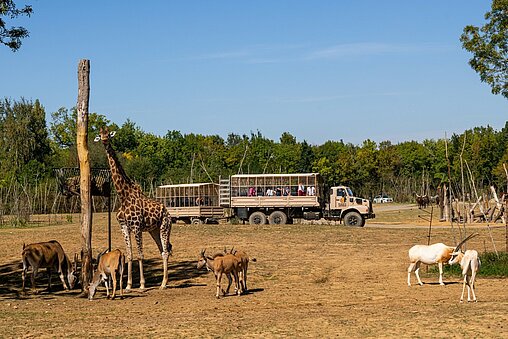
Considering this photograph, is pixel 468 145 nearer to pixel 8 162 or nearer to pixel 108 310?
pixel 8 162

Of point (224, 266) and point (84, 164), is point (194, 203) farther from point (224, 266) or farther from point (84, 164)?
point (224, 266)

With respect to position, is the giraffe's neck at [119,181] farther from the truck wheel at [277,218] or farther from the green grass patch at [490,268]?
the truck wheel at [277,218]

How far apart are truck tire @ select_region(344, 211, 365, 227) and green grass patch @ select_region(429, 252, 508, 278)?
1725 cm

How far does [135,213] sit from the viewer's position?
2123 cm

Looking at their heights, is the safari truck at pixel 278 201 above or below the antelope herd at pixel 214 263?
above

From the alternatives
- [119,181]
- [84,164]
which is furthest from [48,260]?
[119,181]

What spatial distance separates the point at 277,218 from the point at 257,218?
1090mm

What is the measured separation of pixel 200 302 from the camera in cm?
1797

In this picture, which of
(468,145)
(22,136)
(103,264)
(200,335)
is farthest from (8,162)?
(200,335)

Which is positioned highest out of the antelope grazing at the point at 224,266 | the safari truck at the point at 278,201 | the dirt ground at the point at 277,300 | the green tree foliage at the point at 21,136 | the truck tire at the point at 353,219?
the green tree foliage at the point at 21,136

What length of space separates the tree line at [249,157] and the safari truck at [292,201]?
23312 millimetres

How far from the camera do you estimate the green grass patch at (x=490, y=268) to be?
70.5ft

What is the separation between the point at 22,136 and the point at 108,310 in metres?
68.4

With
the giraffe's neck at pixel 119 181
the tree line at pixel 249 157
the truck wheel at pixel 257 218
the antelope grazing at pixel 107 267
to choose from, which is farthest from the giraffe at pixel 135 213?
the tree line at pixel 249 157
